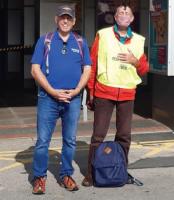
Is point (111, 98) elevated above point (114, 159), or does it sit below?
above

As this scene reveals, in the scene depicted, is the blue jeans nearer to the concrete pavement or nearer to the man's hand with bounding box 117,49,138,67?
the concrete pavement

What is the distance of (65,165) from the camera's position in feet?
20.0

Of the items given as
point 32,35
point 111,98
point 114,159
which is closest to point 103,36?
point 111,98

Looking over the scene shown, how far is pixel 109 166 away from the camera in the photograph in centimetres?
608

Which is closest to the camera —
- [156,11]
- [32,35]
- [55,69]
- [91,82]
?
[55,69]

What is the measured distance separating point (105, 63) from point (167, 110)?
383 cm

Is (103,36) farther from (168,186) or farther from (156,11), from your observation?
(156,11)

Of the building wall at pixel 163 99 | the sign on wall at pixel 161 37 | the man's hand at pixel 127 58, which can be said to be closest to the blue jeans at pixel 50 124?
the man's hand at pixel 127 58

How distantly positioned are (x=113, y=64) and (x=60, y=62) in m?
0.62

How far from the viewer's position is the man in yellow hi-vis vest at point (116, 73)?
607cm

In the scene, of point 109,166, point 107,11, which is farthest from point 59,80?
point 107,11

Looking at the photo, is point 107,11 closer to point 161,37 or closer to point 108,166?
point 161,37

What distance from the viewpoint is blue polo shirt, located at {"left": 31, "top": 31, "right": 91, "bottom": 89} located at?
18.9ft

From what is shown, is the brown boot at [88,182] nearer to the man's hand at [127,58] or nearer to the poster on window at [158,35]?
the man's hand at [127,58]
